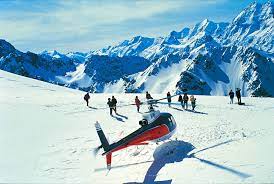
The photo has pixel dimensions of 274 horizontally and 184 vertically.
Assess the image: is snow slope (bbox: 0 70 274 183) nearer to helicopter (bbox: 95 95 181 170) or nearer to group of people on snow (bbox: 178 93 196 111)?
group of people on snow (bbox: 178 93 196 111)

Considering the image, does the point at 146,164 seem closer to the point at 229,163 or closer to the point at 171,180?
the point at 171,180

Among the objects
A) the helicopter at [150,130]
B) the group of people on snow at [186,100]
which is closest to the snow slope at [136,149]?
the group of people on snow at [186,100]

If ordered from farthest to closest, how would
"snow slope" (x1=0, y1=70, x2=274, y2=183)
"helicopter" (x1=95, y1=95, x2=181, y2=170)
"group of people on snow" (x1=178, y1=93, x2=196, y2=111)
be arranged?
"group of people on snow" (x1=178, y1=93, x2=196, y2=111) < "helicopter" (x1=95, y1=95, x2=181, y2=170) < "snow slope" (x1=0, y1=70, x2=274, y2=183)

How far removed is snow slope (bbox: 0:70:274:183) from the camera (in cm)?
2192

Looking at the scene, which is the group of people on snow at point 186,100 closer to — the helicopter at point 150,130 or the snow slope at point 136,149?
the snow slope at point 136,149

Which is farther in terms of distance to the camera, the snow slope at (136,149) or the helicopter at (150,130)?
the helicopter at (150,130)

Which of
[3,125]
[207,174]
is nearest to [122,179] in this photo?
[207,174]

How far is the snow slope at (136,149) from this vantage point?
2192cm

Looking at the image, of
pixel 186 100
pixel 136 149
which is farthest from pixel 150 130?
pixel 186 100

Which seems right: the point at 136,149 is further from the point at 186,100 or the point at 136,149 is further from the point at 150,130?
the point at 186,100

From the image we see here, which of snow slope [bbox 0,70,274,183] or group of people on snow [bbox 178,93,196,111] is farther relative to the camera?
group of people on snow [bbox 178,93,196,111]

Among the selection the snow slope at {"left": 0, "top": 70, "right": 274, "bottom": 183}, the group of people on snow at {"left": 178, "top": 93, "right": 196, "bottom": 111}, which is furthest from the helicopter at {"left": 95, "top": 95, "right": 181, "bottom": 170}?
the group of people on snow at {"left": 178, "top": 93, "right": 196, "bottom": 111}

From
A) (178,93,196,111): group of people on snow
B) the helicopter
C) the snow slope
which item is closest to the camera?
the snow slope

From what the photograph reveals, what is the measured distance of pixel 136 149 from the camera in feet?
89.2
